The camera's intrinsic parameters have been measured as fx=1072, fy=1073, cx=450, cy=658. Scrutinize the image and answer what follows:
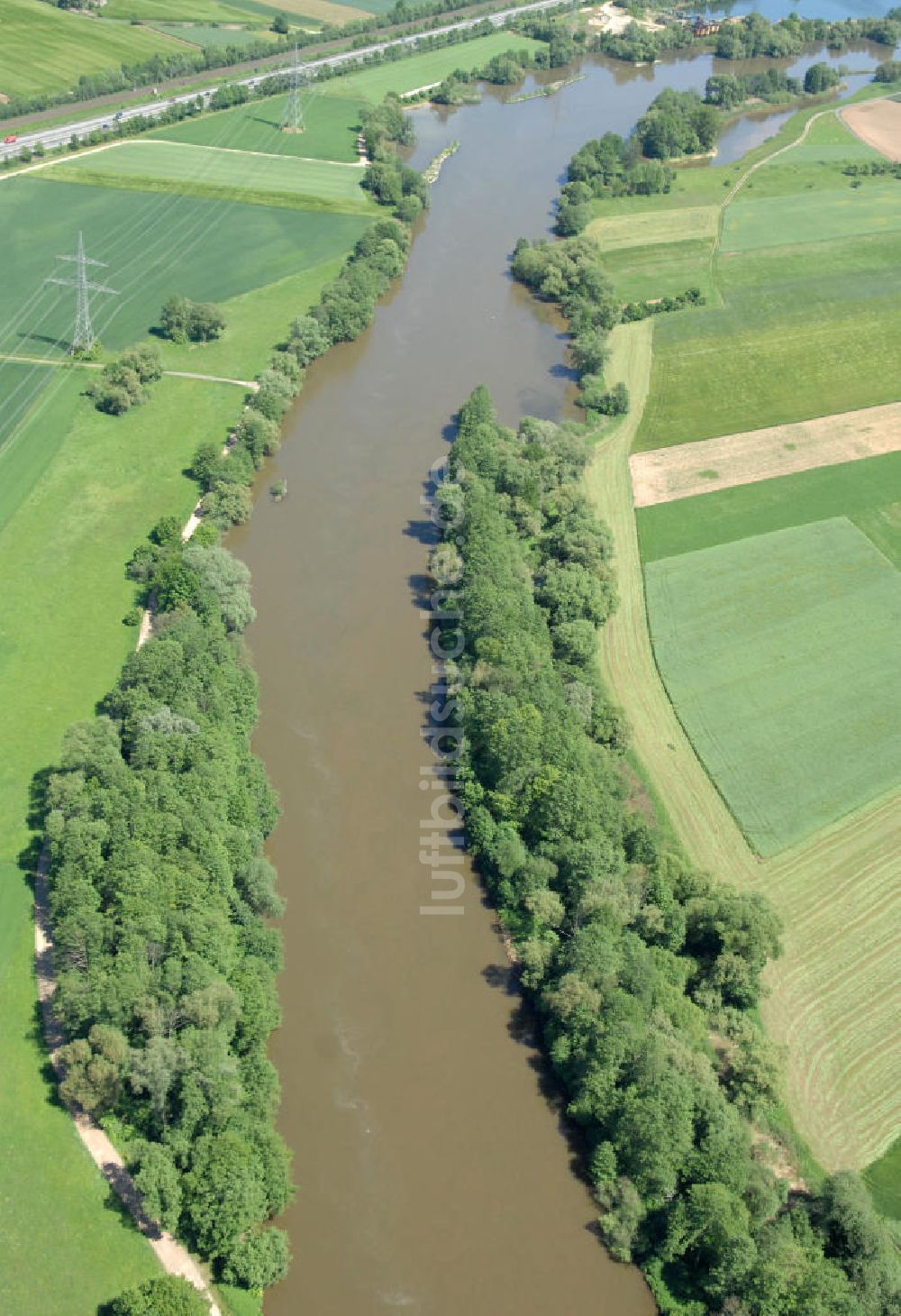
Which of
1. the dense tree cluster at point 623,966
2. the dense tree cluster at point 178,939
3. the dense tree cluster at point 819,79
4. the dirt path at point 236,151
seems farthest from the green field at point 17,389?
the dense tree cluster at point 819,79

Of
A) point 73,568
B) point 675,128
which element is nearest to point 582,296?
point 675,128

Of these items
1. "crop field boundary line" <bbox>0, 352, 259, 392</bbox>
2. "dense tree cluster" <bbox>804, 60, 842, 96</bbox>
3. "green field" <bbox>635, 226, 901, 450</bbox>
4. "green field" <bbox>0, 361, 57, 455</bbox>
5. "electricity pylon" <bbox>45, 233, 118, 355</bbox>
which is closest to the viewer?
"green field" <bbox>0, 361, 57, 455</bbox>

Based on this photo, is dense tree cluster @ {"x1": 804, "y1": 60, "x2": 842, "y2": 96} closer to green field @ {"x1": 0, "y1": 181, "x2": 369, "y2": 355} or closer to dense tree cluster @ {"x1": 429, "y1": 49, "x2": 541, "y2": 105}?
dense tree cluster @ {"x1": 429, "y1": 49, "x2": 541, "y2": 105}

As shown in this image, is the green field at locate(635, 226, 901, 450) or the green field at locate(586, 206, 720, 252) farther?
the green field at locate(586, 206, 720, 252)

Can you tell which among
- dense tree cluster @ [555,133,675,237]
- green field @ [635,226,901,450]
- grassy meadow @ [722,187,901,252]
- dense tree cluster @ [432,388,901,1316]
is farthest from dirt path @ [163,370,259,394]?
grassy meadow @ [722,187,901,252]

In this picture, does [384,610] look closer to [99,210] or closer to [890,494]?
[890,494]

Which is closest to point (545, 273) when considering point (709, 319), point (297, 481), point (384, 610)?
point (709, 319)

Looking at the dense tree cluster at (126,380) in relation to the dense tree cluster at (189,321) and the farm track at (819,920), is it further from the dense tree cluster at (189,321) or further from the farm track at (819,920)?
the farm track at (819,920)
